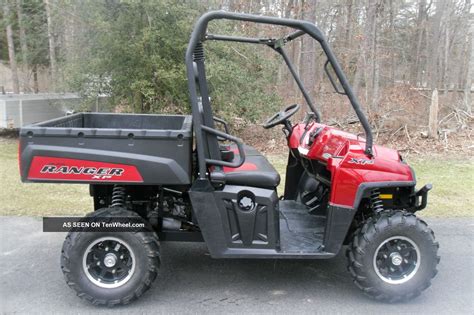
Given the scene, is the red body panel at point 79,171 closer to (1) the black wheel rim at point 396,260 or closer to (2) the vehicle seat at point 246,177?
(2) the vehicle seat at point 246,177

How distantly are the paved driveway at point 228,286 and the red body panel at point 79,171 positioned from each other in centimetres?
96

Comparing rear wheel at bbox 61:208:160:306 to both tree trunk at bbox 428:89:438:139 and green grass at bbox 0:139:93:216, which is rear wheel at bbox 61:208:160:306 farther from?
tree trunk at bbox 428:89:438:139

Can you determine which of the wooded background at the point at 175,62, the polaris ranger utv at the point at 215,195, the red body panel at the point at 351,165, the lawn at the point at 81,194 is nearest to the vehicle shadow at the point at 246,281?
the polaris ranger utv at the point at 215,195

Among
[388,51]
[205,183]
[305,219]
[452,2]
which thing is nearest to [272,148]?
[305,219]

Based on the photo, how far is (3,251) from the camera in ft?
14.9

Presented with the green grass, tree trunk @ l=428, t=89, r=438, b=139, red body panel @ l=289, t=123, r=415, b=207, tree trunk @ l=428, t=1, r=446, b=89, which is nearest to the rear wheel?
red body panel @ l=289, t=123, r=415, b=207

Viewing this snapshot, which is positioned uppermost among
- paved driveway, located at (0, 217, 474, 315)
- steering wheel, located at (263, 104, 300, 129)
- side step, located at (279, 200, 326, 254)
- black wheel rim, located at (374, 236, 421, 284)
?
steering wheel, located at (263, 104, 300, 129)

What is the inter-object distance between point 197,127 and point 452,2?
2056 centimetres

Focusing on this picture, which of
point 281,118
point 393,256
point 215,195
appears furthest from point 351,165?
point 215,195

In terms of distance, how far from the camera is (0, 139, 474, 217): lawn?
5.93 metres

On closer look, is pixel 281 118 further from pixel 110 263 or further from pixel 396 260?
pixel 110 263

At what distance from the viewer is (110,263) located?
11.5 ft

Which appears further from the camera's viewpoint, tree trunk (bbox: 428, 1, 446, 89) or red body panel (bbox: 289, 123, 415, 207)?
tree trunk (bbox: 428, 1, 446, 89)

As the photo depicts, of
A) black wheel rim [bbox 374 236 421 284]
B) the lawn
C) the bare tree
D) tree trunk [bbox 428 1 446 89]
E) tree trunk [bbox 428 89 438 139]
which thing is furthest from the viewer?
tree trunk [bbox 428 1 446 89]
